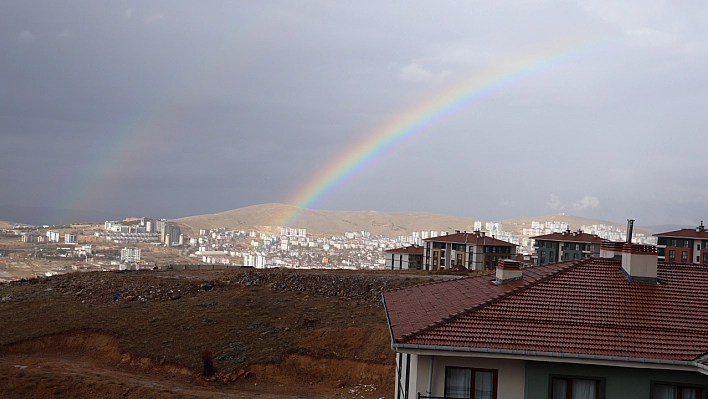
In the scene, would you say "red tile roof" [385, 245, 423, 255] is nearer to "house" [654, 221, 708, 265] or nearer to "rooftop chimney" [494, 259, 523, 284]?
"house" [654, 221, 708, 265]

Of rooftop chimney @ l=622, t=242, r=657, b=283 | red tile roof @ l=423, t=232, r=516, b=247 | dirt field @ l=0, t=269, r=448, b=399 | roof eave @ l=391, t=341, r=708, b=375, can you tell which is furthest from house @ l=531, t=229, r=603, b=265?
roof eave @ l=391, t=341, r=708, b=375

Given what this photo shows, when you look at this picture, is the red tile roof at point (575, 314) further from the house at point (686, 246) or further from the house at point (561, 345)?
the house at point (686, 246)

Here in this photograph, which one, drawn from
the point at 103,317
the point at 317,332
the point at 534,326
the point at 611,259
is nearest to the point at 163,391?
the point at 317,332

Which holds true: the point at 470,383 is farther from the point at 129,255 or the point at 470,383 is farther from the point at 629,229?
the point at 129,255

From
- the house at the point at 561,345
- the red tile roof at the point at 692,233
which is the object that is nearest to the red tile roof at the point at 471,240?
the red tile roof at the point at 692,233

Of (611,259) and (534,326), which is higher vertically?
(611,259)

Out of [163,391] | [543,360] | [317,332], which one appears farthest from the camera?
[317,332]

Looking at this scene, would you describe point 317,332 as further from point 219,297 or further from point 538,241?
point 538,241
